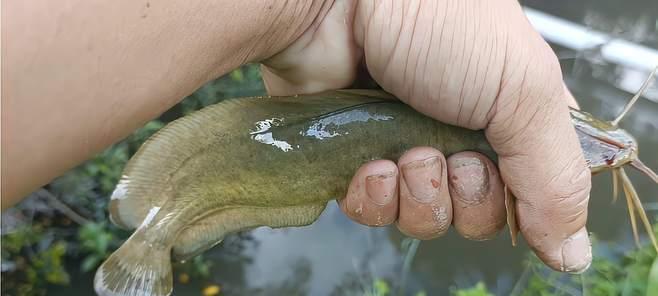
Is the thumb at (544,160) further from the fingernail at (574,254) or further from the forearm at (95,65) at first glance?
the forearm at (95,65)

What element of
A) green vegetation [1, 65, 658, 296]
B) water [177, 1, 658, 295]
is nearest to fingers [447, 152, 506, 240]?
green vegetation [1, 65, 658, 296]

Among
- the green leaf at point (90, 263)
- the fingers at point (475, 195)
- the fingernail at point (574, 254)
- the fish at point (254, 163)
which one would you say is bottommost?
the green leaf at point (90, 263)

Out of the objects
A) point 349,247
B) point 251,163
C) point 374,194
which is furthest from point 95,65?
point 349,247

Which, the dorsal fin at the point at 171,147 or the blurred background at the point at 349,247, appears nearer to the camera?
the dorsal fin at the point at 171,147

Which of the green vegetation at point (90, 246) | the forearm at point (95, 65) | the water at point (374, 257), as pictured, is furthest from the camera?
the water at point (374, 257)

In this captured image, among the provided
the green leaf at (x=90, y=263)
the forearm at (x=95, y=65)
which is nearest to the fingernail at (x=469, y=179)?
the forearm at (x=95, y=65)

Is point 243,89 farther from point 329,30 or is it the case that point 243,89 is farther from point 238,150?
point 238,150

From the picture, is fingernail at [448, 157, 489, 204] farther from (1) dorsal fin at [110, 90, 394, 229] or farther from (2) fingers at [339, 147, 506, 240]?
(1) dorsal fin at [110, 90, 394, 229]

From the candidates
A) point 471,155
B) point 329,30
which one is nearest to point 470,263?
point 471,155
